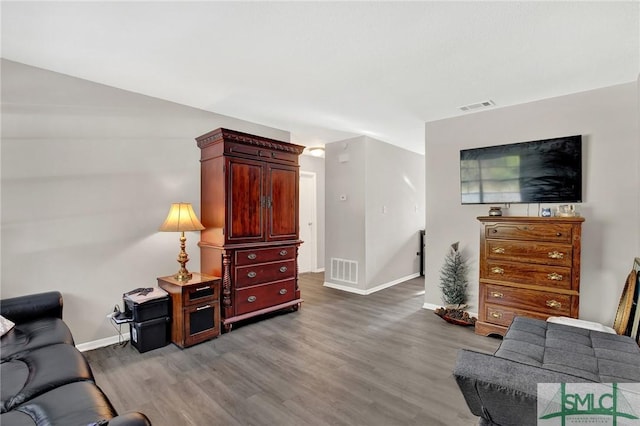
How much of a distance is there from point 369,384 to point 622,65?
11.1 feet

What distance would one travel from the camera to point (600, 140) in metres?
2.98

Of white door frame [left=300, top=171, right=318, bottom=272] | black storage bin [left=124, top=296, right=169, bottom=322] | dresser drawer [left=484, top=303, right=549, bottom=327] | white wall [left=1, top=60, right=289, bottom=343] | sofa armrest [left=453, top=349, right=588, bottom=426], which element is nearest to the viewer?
sofa armrest [left=453, top=349, right=588, bottom=426]

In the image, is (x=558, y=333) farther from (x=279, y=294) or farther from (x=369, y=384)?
(x=279, y=294)

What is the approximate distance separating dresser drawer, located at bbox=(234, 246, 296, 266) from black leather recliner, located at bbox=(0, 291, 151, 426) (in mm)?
1596

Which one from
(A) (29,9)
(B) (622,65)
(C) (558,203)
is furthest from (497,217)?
(A) (29,9)

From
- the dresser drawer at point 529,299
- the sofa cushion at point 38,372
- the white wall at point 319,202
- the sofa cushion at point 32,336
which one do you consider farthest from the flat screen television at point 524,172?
the sofa cushion at point 32,336

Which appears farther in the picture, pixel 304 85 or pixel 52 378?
pixel 304 85

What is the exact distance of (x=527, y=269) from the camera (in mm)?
3000

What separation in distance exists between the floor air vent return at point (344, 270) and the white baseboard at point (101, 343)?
3136 millimetres

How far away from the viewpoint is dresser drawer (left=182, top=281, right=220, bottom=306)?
9.59ft

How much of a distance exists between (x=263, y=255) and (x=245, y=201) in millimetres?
695

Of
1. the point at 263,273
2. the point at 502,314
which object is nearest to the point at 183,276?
the point at 263,273

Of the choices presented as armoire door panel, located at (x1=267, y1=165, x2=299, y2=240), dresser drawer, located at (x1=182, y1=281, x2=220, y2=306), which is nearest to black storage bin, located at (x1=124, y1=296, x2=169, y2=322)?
dresser drawer, located at (x1=182, y1=281, x2=220, y2=306)

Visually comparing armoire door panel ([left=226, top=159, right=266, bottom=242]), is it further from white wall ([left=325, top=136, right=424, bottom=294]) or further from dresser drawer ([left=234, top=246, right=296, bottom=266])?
white wall ([left=325, top=136, right=424, bottom=294])
